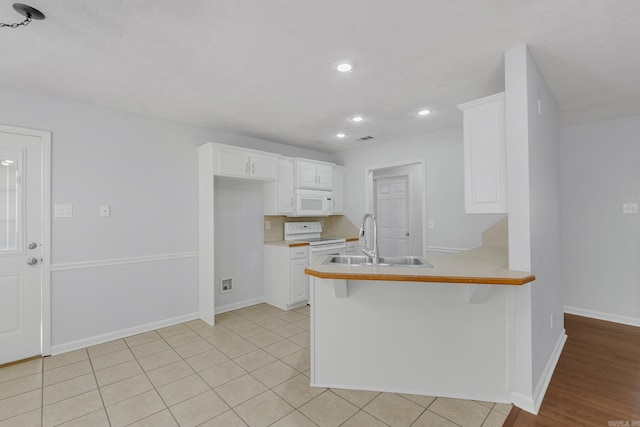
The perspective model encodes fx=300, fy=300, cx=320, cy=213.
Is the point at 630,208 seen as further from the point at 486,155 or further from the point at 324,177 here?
the point at 324,177

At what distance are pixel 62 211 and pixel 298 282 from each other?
260cm

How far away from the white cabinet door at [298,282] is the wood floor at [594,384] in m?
2.59

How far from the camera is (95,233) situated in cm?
297

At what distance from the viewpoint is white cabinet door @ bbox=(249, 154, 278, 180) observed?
3.83 metres

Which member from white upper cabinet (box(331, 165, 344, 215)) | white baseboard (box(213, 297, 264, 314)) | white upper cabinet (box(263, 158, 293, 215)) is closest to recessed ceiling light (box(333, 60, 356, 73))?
white upper cabinet (box(263, 158, 293, 215))

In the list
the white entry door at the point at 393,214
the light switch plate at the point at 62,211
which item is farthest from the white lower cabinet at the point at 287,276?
the white entry door at the point at 393,214

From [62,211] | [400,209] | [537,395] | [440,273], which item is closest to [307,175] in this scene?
[400,209]

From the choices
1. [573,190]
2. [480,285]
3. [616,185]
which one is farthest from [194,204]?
[616,185]

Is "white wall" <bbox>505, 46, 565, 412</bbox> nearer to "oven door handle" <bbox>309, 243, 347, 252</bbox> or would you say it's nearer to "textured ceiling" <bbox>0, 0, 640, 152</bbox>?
"textured ceiling" <bbox>0, 0, 640, 152</bbox>

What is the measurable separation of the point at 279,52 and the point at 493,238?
3.05m

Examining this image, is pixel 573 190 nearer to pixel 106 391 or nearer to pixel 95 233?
pixel 106 391

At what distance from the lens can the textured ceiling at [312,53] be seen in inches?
64.1

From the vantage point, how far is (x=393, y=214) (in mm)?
6027

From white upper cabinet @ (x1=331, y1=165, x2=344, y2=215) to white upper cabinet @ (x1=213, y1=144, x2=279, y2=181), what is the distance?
1194mm
